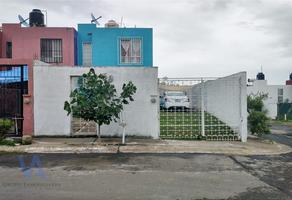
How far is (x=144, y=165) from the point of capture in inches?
367

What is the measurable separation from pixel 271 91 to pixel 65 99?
87.5 feet

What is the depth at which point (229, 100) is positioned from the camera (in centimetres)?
1556

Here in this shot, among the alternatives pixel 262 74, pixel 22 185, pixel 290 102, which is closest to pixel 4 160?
pixel 22 185

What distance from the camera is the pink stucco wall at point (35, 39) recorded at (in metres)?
24.8

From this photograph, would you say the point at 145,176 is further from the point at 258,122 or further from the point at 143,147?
the point at 258,122

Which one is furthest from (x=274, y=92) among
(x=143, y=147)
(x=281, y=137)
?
(x=143, y=147)

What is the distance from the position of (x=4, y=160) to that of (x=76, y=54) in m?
16.6

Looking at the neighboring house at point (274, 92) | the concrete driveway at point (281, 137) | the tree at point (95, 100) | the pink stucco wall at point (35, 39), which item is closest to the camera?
the tree at point (95, 100)

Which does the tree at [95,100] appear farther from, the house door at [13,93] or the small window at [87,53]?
the small window at [87,53]

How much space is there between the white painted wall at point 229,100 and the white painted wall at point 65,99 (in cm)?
211

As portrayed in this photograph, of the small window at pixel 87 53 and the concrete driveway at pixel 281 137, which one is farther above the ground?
the small window at pixel 87 53

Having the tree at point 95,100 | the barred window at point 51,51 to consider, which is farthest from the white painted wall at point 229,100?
the barred window at point 51,51

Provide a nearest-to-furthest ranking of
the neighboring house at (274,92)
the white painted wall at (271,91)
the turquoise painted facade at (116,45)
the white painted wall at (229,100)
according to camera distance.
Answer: the white painted wall at (229,100)
the turquoise painted facade at (116,45)
the white painted wall at (271,91)
the neighboring house at (274,92)

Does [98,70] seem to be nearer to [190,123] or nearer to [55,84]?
[55,84]
